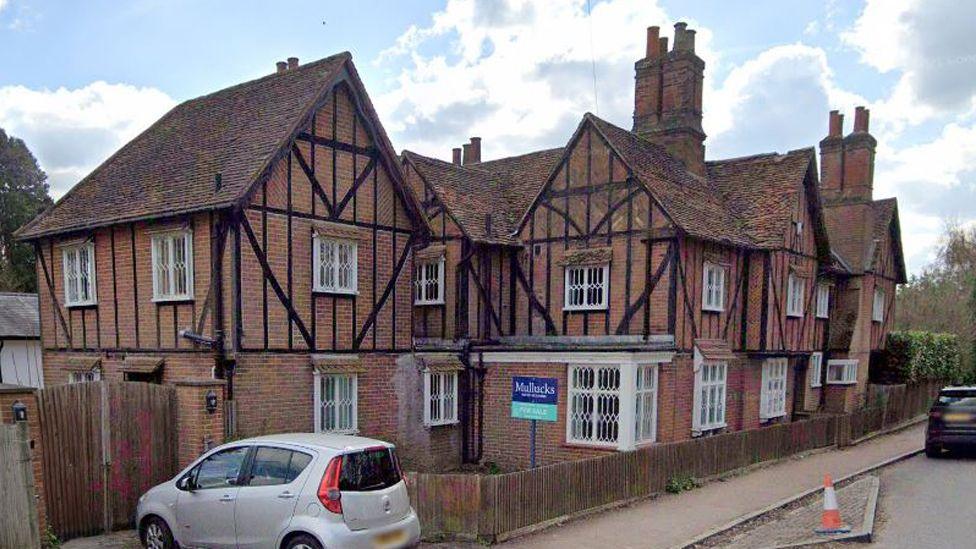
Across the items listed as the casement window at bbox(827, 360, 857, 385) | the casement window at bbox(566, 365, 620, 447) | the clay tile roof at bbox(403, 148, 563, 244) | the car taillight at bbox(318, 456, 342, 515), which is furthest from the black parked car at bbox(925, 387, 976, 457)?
the car taillight at bbox(318, 456, 342, 515)

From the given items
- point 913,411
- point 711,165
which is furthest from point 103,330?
point 913,411

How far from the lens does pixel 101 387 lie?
391 inches

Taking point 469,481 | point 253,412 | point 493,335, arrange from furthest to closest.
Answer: point 493,335, point 253,412, point 469,481

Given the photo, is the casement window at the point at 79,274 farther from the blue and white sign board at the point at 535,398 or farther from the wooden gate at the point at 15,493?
the blue and white sign board at the point at 535,398

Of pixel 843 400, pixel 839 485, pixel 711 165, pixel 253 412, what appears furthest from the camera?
pixel 843 400

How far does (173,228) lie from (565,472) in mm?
8388

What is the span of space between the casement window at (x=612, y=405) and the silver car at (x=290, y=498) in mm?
7245

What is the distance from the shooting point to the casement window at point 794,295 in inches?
784

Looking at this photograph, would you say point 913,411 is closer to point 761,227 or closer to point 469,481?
point 761,227

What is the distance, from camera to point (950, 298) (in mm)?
37781

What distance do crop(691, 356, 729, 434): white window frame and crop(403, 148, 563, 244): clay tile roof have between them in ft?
19.3

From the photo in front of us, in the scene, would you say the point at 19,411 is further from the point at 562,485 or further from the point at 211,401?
the point at 562,485

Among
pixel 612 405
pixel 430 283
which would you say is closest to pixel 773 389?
pixel 612 405

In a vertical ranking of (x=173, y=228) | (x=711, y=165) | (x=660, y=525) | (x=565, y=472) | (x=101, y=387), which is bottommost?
(x=660, y=525)
